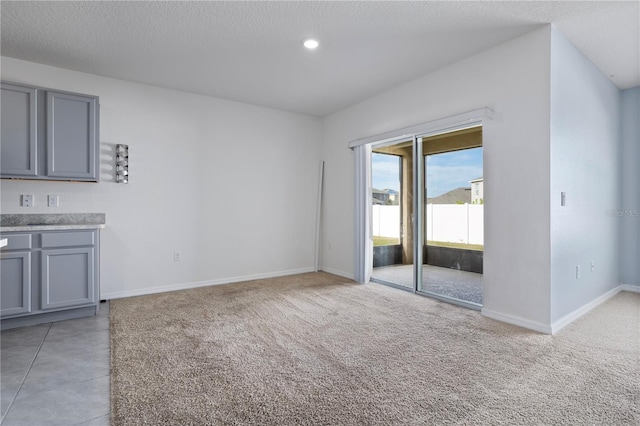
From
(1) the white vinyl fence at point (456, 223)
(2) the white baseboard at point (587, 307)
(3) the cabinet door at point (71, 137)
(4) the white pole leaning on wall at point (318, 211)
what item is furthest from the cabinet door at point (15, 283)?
(2) the white baseboard at point (587, 307)

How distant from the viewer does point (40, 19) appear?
8.89 ft

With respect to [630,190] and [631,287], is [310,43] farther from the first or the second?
[631,287]

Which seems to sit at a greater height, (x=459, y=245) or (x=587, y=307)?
(x=459, y=245)

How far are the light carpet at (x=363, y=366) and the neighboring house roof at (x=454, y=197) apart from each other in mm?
1244

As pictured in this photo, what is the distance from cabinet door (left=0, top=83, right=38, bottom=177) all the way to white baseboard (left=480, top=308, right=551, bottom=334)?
15.7 feet

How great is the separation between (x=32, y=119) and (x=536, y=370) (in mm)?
4883

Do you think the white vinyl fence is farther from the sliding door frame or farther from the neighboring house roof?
the sliding door frame

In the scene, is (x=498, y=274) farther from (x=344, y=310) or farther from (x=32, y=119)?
(x=32, y=119)

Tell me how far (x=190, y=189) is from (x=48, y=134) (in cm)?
160

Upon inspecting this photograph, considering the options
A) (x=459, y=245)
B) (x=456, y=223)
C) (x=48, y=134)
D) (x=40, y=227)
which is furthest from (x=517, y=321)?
(x=48, y=134)

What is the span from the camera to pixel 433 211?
4.14 meters

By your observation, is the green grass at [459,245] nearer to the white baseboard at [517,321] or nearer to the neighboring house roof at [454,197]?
the neighboring house roof at [454,197]

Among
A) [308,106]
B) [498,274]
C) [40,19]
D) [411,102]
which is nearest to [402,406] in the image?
[498,274]

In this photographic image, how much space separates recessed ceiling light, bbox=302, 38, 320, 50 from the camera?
307cm
